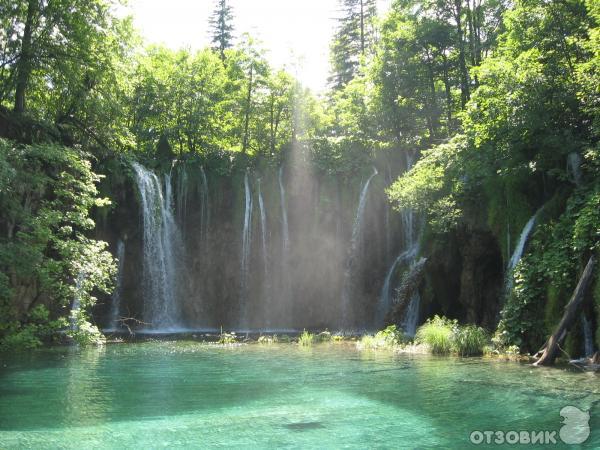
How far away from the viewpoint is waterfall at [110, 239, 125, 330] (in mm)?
22438

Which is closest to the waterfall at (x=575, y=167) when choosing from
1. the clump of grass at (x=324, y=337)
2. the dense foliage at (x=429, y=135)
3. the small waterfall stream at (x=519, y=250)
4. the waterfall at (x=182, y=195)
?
the dense foliage at (x=429, y=135)

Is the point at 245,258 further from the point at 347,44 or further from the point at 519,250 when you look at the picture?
the point at 347,44

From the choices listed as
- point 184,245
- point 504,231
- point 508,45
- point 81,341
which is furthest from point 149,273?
point 508,45

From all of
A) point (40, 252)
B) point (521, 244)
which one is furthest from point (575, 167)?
point (40, 252)

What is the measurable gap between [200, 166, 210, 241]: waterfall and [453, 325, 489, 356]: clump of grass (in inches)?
592

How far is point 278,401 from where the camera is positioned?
8.16 metres

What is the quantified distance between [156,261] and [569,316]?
17.1 metres

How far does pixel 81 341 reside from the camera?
1262cm

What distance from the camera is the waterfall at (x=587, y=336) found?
38.0 feet

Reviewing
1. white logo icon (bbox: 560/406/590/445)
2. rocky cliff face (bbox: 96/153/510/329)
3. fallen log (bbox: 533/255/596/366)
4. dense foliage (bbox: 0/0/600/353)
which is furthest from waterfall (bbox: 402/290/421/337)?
white logo icon (bbox: 560/406/590/445)

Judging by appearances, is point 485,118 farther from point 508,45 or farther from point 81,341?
point 81,341

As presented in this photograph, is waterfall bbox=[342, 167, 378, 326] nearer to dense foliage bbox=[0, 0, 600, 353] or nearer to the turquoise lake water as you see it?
dense foliage bbox=[0, 0, 600, 353]

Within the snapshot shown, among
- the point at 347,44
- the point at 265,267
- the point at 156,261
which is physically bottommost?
the point at 265,267

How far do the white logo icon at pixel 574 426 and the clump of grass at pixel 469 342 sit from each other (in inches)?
242
